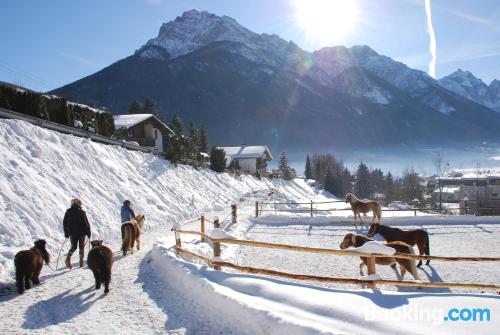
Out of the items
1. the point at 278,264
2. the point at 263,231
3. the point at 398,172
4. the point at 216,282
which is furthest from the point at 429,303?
the point at 398,172

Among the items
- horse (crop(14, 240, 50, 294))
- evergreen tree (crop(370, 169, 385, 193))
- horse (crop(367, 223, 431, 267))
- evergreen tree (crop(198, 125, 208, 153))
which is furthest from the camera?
evergreen tree (crop(370, 169, 385, 193))

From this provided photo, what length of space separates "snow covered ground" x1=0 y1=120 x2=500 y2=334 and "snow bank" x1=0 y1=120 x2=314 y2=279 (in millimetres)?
59

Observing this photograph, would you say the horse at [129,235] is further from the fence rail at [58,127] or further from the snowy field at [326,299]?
the fence rail at [58,127]

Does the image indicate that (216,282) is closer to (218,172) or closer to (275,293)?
(275,293)

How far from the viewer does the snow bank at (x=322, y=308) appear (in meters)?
4.52

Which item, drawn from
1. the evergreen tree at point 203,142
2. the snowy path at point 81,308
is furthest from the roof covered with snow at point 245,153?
the snowy path at point 81,308

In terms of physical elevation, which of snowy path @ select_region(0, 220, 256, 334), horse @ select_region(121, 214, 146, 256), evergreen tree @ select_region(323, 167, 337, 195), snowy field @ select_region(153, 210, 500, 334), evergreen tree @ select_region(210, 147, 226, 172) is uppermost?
evergreen tree @ select_region(210, 147, 226, 172)

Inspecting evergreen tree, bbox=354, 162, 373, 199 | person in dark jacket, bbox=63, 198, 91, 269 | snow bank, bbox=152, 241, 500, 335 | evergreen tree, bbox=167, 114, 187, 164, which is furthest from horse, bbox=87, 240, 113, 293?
evergreen tree, bbox=354, 162, 373, 199

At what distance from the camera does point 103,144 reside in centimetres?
2130

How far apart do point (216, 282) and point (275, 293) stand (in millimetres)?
1432

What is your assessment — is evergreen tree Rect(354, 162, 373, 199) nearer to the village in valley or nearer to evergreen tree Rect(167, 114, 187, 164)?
evergreen tree Rect(167, 114, 187, 164)

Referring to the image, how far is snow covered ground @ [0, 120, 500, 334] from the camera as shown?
16.9 feet

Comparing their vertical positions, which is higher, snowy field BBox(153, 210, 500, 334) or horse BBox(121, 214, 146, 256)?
horse BBox(121, 214, 146, 256)

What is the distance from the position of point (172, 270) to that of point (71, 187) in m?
8.73
